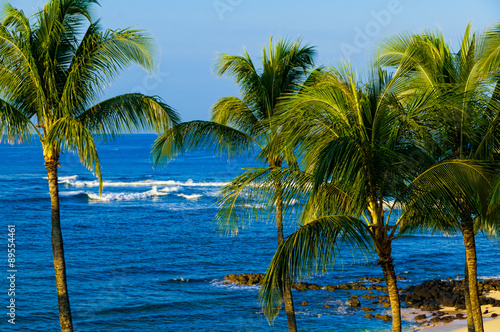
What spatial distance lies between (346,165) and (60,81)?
6394 millimetres

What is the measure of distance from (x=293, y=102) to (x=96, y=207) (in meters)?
52.7

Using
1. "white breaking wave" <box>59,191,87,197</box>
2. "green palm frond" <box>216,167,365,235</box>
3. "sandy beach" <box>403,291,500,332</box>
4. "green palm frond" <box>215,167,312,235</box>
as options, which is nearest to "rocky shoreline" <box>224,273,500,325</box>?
"sandy beach" <box>403,291,500,332</box>

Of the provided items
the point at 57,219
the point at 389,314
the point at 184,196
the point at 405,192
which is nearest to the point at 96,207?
the point at 184,196

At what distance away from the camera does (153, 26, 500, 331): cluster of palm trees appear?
27.3ft

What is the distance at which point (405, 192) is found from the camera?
9016 mm

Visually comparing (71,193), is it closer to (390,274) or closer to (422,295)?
(422,295)

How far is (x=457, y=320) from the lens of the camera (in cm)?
2277

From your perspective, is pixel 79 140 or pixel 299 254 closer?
pixel 299 254

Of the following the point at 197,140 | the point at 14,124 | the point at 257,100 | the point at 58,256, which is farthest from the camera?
the point at 257,100

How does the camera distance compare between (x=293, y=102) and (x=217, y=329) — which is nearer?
(x=293, y=102)

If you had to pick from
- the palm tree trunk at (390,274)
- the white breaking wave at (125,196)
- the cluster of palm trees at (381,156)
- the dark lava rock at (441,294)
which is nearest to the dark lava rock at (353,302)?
the dark lava rock at (441,294)

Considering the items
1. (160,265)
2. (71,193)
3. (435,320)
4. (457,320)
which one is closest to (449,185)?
(435,320)

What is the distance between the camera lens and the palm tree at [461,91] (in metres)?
9.55

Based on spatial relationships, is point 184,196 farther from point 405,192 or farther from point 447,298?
point 405,192
